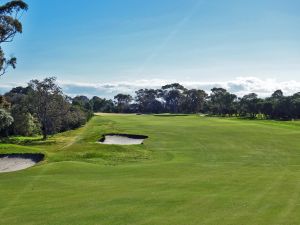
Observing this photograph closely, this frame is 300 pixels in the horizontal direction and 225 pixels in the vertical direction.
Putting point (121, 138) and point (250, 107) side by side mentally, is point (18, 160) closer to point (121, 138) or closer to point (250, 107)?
point (121, 138)

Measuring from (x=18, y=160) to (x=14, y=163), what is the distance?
37.9 inches

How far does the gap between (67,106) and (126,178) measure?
5898 cm

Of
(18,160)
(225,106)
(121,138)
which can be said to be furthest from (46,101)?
(225,106)

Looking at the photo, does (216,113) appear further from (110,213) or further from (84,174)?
(110,213)

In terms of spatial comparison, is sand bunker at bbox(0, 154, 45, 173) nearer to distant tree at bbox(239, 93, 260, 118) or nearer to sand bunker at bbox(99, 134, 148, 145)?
sand bunker at bbox(99, 134, 148, 145)

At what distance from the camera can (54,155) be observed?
42875mm

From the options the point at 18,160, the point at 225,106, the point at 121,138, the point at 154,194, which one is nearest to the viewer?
the point at 154,194

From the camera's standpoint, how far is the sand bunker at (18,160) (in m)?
40.5

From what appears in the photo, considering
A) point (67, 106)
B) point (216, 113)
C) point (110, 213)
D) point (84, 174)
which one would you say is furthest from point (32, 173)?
point (216, 113)

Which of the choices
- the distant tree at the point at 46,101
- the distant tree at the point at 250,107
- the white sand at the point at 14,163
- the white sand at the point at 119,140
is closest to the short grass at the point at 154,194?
Answer: the white sand at the point at 14,163

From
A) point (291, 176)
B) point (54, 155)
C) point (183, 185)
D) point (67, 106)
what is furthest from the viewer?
point (67, 106)

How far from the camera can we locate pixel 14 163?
41.9m

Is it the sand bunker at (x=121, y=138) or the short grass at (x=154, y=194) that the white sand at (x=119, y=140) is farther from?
the short grass at (x=154, y=194)

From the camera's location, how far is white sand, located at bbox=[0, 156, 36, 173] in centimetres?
4002
